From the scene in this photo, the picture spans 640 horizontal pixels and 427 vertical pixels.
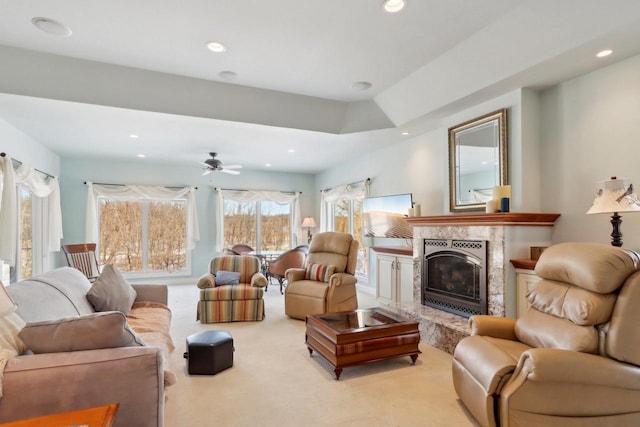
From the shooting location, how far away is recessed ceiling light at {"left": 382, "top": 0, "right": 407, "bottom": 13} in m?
2.47

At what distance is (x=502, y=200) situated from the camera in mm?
3168

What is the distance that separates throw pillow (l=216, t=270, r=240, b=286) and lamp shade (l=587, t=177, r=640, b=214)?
3.89 metres

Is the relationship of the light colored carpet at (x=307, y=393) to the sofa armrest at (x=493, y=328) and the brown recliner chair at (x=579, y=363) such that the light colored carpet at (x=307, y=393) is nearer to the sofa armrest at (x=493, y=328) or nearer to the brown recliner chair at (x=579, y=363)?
the brown recliner chair at (x=579, y=363)

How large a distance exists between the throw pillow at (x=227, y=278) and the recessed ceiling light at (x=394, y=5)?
3551mm

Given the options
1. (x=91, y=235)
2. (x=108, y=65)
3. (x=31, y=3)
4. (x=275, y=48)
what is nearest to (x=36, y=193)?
(x=91, y=235)

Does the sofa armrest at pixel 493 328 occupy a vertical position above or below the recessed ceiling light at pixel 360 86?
below

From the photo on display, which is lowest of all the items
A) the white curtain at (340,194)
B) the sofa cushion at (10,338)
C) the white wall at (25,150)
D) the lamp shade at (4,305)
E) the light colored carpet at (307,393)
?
the light colored carpet at (307,393)

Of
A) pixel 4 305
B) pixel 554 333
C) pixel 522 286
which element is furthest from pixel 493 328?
pixel 4 305

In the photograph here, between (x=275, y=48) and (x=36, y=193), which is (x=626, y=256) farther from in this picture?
(x=36, y=193)

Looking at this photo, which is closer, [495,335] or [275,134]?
[495,335]

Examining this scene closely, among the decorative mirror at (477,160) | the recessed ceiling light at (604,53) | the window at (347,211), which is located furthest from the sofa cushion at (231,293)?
the recessed ceiling light at (604,53)

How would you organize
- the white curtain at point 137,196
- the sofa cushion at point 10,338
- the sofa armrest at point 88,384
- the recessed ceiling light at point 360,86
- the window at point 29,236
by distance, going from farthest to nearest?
the white curtain at point 137,196 → the window at point 29,236 → the recessed ceiling light at point 360,86 → the sofa cushion at point 10,338 → the sofa armrest at point 88,384

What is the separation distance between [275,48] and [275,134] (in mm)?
1756

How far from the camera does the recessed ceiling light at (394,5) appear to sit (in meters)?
2.47
